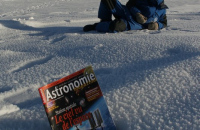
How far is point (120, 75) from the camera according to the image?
1015mm

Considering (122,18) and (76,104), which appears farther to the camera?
(122,18)

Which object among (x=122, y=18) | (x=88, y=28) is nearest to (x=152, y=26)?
(x=122, y=18)

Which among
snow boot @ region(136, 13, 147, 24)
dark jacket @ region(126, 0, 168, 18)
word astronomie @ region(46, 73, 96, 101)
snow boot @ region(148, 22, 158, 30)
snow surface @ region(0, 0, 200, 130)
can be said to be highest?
dark jacket @ region(126, 0, 168, 18)

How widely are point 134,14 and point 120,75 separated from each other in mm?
1005

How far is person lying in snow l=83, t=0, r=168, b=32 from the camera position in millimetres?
1782

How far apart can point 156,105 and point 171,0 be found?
4.81 metres

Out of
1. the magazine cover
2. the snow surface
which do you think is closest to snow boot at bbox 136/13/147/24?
the snow surface

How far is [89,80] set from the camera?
675 millimetres

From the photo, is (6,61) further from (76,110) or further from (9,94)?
(76,110)

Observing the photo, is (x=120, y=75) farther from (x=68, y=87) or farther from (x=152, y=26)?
(x=152, y=26)

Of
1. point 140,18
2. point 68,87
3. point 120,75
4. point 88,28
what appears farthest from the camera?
point 88,28

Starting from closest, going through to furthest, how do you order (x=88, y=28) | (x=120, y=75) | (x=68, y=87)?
Result: (x=68, y=87) → (x=120, y=75) → (x=88, y=28)

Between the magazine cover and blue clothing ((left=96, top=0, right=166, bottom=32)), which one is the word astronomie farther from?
blue clothing ((left=96, top=0, right=166, bottom=32))

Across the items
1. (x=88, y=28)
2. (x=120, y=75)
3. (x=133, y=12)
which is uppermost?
(x=133, y=12)
